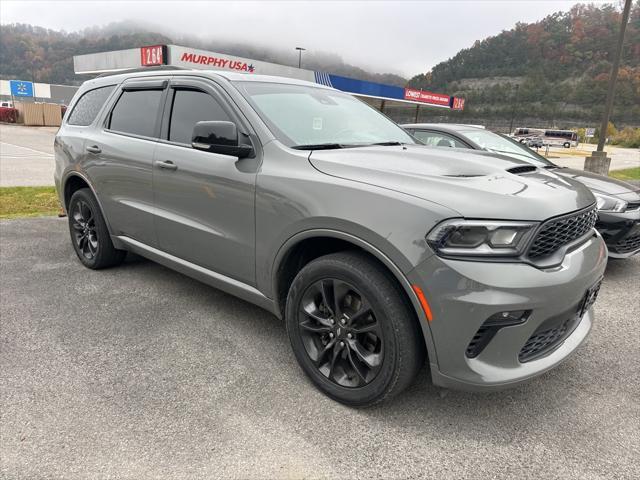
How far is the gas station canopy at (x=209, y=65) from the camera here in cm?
2256

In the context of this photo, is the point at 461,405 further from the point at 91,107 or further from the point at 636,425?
the point at 91,107

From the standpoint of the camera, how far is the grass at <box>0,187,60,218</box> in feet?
23.0

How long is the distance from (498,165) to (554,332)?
38.6 inches

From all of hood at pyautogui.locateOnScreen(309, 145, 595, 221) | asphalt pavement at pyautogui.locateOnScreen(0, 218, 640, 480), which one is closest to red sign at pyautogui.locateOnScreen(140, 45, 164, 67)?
asphalt pavement at pyautogui.locateOnScreen(0, 218, 640, 480)

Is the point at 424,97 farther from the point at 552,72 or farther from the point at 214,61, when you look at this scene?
the point at 552,72

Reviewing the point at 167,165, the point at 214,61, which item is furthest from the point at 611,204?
the point at 214,61

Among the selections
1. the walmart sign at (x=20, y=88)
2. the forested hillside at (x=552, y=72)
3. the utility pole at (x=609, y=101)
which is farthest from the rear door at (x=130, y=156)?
the forested hillside at (x=552, y=72)

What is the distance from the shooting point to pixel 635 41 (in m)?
85.5

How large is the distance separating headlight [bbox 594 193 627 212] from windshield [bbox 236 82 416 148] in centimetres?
243

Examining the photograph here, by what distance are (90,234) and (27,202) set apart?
397 cm

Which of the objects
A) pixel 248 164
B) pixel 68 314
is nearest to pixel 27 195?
pixel 68 314

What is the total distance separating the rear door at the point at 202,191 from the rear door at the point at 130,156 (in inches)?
5.8

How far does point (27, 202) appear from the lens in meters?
7.56

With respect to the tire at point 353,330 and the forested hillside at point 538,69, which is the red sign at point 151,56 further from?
the forested hillside at point 538,69
